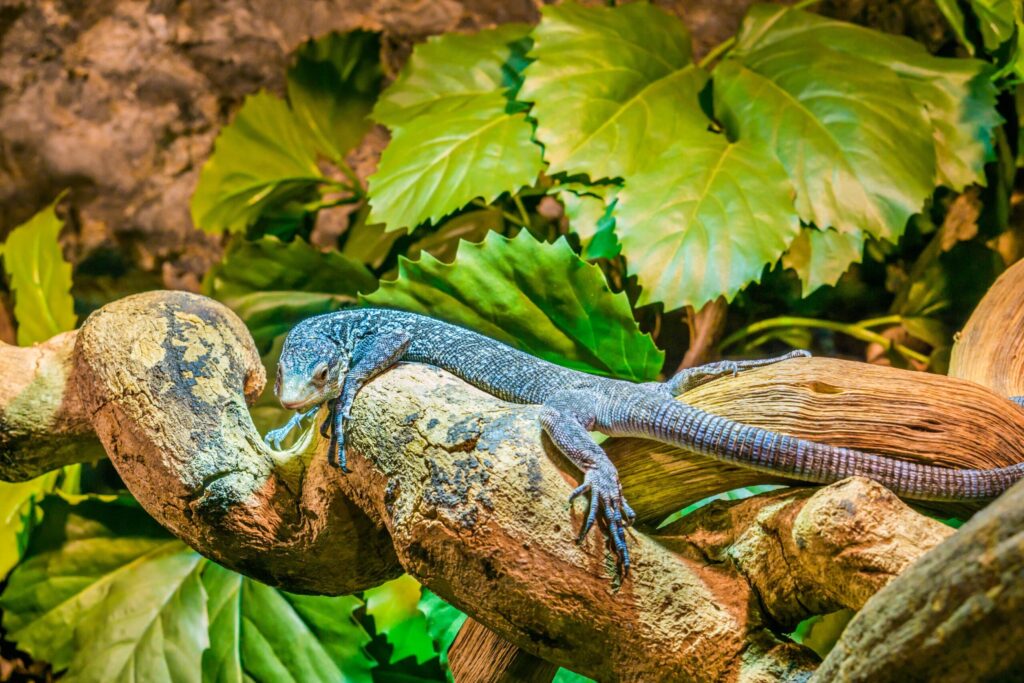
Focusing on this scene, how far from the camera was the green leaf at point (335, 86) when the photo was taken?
2.79 meters

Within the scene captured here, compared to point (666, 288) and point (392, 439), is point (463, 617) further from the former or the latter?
point (666, 288)

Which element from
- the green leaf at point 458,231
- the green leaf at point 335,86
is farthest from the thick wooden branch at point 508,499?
the green leaf at point 335,86

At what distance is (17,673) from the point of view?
104 inches

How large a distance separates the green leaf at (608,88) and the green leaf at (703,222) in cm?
12

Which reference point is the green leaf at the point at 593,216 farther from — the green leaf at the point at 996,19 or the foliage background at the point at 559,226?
the green leaf at the point at 996,19

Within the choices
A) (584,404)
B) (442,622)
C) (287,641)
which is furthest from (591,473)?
(287,641)

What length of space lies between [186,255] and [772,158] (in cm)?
222

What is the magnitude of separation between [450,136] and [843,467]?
1.40 meters

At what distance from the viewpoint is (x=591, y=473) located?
1.39m

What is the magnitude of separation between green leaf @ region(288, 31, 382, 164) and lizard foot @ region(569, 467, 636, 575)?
182 centimetres

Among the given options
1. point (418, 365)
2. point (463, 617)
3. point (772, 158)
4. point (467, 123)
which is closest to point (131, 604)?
point (463, 617)

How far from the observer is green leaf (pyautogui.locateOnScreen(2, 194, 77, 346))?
2.50 metres

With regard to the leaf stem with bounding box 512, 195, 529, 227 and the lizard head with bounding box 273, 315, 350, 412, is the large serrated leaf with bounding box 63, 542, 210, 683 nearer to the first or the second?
the lizard head with bounding box 273, 315, 350, 412

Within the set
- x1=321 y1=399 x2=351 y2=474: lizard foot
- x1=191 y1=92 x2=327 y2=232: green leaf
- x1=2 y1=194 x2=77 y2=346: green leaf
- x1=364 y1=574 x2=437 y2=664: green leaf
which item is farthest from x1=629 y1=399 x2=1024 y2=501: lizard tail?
x1=2 y1=194 x2=77 y2=346: green leaf
